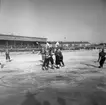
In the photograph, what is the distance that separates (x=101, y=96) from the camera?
3600 millimetres

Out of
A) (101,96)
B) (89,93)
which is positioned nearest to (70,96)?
(89,93)

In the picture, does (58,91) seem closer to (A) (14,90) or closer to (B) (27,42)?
(A) (14,90)

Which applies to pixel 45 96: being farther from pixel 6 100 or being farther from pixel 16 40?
pixel 16 40

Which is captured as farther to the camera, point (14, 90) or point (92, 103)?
point (14, 90)

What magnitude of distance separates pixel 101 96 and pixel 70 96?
0.99 meters

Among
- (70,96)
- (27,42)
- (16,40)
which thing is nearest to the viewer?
(70,96)

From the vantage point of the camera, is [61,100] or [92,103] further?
[61,100]

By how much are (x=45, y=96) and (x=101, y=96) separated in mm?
1801

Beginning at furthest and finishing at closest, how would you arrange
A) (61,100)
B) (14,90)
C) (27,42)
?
1. (27,42)
2. (14,90)
3. (61,100)

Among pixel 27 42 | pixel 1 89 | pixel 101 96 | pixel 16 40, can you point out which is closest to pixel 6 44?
pixel 16 40

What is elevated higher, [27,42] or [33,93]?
[27,42]

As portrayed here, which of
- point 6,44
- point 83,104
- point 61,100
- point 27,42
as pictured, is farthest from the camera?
point 27,42

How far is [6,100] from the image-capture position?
346 cm

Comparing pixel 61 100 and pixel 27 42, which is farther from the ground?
pixel 27 42
